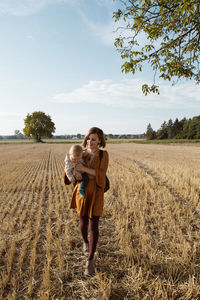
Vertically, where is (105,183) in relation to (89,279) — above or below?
above

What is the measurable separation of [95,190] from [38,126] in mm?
79136

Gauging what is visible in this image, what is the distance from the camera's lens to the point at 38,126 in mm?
77000

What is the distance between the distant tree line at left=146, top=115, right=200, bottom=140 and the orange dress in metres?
87.9

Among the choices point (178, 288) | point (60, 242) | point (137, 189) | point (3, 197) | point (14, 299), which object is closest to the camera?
point (14, 299)

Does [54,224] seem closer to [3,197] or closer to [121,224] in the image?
[121,224]

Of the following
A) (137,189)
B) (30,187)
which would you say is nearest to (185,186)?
(137,189)

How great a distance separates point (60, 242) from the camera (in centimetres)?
353

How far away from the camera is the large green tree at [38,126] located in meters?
76.1

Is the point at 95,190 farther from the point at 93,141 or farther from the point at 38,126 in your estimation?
the point at 38,126

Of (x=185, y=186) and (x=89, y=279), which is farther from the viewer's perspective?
(x=185, y=186)

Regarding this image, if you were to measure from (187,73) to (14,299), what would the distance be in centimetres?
580

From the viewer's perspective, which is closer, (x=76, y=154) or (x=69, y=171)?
(x=76, y=154)

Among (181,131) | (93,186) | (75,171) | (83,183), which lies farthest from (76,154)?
(181,131)

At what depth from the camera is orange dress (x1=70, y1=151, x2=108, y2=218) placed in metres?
2.62
